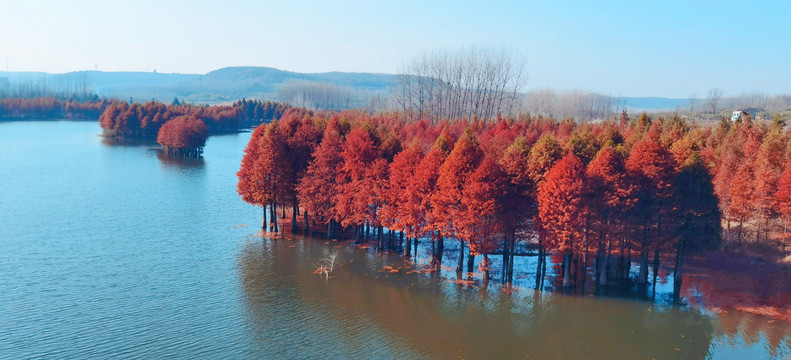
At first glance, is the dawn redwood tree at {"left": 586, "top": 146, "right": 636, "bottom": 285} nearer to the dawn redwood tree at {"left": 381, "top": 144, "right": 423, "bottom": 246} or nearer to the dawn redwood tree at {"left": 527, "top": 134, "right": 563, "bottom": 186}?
the dawn redwood tree at {"left": 527, "top": 134, "right": 563, "bottom": 186}

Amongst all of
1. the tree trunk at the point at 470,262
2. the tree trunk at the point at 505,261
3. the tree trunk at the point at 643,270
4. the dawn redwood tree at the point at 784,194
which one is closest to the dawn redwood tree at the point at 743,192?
the dawn redwood tree at the point at 784,194

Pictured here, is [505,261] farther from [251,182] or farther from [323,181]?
[251,182]

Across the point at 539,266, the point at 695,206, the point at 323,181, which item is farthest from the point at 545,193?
the point at 323,181

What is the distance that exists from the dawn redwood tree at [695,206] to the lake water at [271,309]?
6.43m

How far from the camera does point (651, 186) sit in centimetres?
4456

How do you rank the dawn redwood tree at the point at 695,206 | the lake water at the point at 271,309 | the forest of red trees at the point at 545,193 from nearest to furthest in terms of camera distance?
1. the lake water at the point at 271,309
2. the forest of red trees at the point at 545,193
3. the dawn redwood tree at the point at 695,206

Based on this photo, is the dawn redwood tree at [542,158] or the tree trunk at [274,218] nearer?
the dawn redwood tree at [542,158]

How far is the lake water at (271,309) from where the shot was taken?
115 feet

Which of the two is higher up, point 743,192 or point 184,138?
point 743,192

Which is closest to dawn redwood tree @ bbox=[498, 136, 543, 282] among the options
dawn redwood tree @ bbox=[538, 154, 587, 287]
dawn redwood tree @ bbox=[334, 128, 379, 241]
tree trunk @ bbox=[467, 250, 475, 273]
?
dawn redwood tree @ bbox=[538, 154, 587, 287]

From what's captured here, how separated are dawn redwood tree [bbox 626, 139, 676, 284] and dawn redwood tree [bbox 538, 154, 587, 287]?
5.61m

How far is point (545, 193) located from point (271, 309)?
80.7 ft

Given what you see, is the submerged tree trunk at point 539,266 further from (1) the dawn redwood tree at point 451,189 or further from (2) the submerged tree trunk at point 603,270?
(1) the dawn redwood tree at point 451,189

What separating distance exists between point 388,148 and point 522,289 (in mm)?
22881
